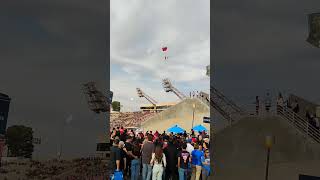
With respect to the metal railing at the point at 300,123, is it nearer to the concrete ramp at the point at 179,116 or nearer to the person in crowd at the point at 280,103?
the person in crowd at the point at 280,103

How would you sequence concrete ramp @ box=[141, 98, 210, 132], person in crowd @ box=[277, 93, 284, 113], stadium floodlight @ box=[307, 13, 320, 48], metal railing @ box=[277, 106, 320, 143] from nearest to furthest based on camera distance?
stadium floodlight @ box=[307, 13, 320, 48]
metal railing @ box=[277, 106, 320, 143]
person in crowd @ box=[277, 93, 284, 113]
concrete ramp @ box=[141, 98, 210, 132]

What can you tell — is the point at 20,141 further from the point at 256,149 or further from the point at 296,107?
the point at 296,107

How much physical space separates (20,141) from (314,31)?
1160cm

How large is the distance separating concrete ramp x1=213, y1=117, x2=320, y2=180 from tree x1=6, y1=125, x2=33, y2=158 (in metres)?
6.31

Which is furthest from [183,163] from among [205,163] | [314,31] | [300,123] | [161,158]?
[314,31]

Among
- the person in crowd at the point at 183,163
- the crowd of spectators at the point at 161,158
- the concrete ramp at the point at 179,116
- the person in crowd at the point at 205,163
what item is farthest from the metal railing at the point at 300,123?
the concrete ramp at the point at 179,116

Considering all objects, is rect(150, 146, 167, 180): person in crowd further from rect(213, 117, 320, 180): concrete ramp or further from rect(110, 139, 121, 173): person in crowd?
rect(213, 117, 320, 180): concrete ramp

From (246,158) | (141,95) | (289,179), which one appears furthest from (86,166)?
(141,95)

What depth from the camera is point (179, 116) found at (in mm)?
44375

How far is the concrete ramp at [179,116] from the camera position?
4253 centimetres

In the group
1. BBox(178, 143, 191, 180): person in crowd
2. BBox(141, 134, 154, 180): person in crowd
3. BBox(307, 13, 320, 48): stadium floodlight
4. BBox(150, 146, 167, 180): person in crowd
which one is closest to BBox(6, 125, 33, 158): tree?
BBox(141, 134, 154, 180): person in crowd

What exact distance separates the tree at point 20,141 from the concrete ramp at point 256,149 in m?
6.31

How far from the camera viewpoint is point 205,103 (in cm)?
4231

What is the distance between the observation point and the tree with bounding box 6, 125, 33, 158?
33.4 ft
